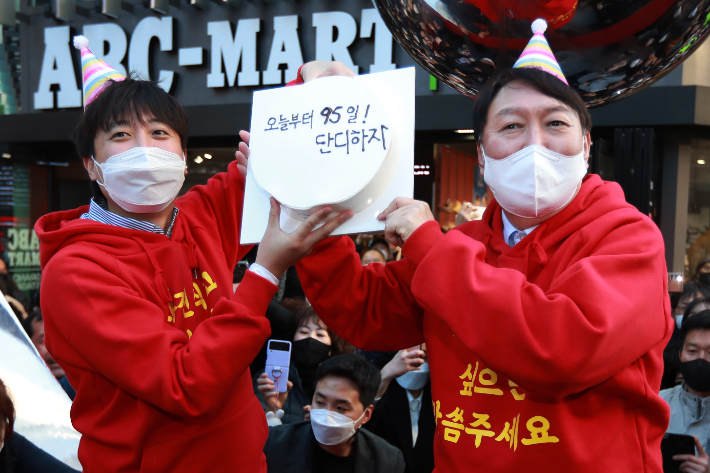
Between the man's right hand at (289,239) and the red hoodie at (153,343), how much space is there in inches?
2.5

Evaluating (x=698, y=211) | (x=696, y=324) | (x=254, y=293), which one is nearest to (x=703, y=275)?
(x=698, y=211)

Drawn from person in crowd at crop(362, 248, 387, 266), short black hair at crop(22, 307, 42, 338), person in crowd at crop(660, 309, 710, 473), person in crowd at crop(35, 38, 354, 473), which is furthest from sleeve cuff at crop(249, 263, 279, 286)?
person in crowd at crop(362, 248, 387, 266)

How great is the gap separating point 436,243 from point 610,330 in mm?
394

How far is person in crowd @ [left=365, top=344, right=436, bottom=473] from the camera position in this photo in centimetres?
332

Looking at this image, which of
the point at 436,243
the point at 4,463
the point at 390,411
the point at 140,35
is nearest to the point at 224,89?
the point at 140,35

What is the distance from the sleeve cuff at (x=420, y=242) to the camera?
1466 millimetres

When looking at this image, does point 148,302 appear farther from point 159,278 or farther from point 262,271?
point 262,271

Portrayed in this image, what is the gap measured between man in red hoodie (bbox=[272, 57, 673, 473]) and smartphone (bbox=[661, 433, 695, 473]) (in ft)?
5.26

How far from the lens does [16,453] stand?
2221 millimetres

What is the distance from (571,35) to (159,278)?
3.88 feet

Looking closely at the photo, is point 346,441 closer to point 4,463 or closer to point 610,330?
point 4,463

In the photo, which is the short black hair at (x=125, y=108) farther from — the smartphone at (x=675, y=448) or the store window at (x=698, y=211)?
the store window at (x=698, y=211)

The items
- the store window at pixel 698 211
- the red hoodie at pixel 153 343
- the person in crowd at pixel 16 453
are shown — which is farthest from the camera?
the store window at pixel 698 211

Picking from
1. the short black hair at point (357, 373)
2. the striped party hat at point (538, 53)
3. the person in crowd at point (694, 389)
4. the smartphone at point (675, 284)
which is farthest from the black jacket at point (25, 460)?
the smartphone at point (675, 284)
